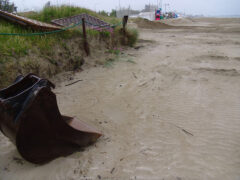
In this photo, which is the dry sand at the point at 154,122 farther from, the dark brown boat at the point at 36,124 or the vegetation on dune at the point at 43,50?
the vegetation on dune at the point at 43,50

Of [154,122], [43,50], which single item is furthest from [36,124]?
[43,50]

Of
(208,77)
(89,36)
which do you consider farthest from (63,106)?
(208,77)

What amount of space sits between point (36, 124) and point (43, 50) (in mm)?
3105

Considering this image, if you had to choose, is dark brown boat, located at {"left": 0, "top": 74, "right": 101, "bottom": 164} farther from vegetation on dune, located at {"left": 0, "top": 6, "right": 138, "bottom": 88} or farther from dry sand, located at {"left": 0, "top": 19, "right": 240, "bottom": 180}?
vegetation on dune, located at {"left": 0, "top": 6, "right": 138, "bottom": 88}

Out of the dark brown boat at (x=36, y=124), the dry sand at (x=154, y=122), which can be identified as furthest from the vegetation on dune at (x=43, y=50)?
the dark brown boat at (x=36, y=124)

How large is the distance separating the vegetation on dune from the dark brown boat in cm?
185

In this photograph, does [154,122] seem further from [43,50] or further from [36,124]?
[43,50]

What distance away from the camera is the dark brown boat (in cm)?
190

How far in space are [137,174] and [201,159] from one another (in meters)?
0.90

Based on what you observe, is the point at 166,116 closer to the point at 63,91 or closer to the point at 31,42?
the point at 63,91

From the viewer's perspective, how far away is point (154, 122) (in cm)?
322

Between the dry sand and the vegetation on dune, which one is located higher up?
the vegetation on dune

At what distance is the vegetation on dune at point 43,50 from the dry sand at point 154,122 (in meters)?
0.56

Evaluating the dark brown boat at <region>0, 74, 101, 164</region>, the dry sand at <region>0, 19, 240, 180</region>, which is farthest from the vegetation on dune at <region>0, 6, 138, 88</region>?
the dark brown boat at <region>0, 74, 101, 164</region>
